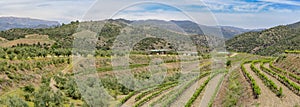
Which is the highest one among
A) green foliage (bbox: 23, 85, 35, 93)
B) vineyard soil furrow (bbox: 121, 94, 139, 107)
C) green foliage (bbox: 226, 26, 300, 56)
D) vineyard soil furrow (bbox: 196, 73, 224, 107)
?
green foliage (bbox: 226, 26, 300, 56)

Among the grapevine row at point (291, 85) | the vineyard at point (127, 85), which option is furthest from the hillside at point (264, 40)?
the grapevine row at point (291, 85)

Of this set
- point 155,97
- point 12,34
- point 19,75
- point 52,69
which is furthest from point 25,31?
point 155,97

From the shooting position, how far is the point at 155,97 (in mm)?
36406

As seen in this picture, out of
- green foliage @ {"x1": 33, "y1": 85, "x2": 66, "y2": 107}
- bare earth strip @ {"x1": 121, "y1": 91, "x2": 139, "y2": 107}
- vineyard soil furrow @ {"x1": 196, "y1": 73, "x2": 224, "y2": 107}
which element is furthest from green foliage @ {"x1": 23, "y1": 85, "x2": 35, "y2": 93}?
vineyard soil furrow @ {"x1": 196, "y1": 73, "x2": 224, "y2": 107}

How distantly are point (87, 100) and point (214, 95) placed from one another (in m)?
12.7

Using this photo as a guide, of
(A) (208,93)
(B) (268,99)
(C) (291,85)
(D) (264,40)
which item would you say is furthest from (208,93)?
(D) (264,40)

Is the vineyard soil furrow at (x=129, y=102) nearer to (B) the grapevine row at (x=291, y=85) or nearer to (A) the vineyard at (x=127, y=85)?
(A) the vineyard at (x=127, y=85)

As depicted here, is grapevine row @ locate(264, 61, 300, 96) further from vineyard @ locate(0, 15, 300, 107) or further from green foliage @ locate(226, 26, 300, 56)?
green foliage @ locate(226, 26, 300, 56)

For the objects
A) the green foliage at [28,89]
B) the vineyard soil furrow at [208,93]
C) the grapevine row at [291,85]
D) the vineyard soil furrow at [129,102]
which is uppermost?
the grapevine row at [291,85]

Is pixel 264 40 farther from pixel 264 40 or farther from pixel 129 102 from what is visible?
pixel 129 102

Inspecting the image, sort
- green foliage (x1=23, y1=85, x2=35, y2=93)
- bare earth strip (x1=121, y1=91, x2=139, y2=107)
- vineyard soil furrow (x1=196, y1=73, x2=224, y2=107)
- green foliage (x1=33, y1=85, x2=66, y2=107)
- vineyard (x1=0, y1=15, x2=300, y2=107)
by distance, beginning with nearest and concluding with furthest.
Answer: vineyard (x1=0, y1=15, x2=300, y2=107)
green foliage (x1=33, y1=85, x2=66, y2=107)
vineyard soil furrow (x1=196, y1=73, x2=224, y2=107)
green foliage (x1=23, y1=85, x2=35, y2=93)
bare earth strip (x1=121, y1=91, x2=139, y2=107)

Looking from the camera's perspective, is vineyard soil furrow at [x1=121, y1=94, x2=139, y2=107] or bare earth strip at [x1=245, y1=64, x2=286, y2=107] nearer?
bare earth strip at [x1=245, y1=64, x2=286, y2=107]

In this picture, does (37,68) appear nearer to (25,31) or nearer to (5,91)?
(5,91)

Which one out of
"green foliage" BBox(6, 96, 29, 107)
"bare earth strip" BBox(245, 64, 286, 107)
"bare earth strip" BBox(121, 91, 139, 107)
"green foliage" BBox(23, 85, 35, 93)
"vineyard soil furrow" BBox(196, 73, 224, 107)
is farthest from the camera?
"bare earth strip" BBox(121, 91, 139, 107)
